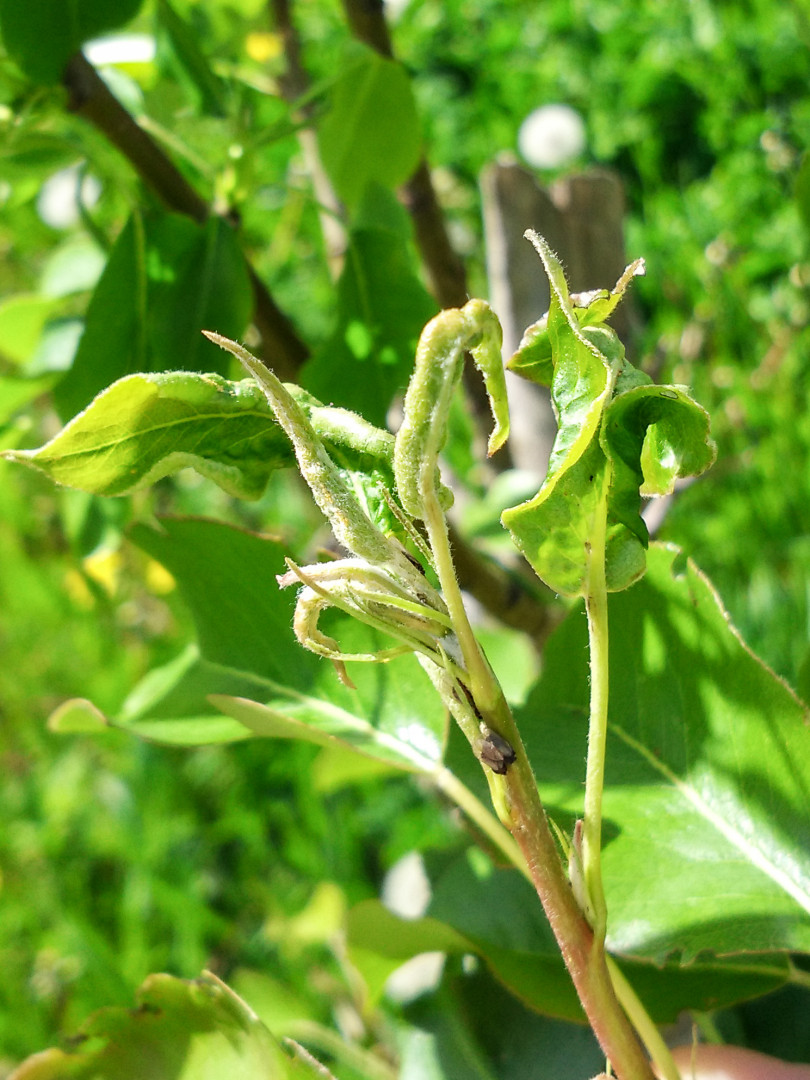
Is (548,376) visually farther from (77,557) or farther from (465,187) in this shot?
(465,187)

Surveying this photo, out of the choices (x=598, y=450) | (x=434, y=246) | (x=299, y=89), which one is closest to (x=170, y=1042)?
(x=598, y=450)

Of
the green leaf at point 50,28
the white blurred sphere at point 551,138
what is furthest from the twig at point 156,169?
the white blurred sphere at point 551,138

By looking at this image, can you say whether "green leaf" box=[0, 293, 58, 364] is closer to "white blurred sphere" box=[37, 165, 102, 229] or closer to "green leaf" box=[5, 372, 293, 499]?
"white blurred sphere" box=[37, 165, 102, 229]

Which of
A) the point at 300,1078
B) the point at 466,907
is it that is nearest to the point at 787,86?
the point at 466,907

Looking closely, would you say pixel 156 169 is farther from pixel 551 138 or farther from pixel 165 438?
pixel 551 138

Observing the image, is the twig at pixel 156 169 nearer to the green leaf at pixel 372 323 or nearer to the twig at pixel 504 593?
the green leaf at pixel 372 323

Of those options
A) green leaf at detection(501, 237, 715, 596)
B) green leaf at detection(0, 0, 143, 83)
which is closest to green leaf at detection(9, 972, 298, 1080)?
green leaf at detection(501, 237, 715, 596)
